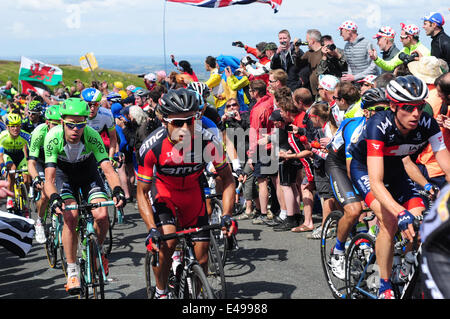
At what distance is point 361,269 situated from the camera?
5426 millimetres

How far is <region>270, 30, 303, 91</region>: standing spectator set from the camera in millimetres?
11820

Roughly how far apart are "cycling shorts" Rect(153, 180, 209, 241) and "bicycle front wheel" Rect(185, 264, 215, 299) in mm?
734

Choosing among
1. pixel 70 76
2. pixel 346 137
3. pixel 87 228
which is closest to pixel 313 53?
pixel 346 137

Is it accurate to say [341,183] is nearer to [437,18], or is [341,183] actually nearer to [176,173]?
[176,173]

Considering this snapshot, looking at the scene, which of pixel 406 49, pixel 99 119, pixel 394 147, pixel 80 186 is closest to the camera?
pixel 394 147

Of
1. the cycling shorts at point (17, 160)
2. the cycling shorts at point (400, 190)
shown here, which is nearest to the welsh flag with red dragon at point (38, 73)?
the cycling shorts at point (17, 160)

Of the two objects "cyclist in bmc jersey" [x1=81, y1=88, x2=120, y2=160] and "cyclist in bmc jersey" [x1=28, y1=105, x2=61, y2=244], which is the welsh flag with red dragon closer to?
"cyclist in bmc jersey" [x1=81, y1=88, x2=120, y2=160]

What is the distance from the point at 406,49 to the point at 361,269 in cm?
576

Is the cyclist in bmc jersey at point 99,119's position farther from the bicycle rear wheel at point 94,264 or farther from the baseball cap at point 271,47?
the baseball cap at point 271,47

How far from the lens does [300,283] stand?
6.73 meters

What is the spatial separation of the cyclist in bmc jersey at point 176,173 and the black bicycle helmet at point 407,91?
1.74 meters

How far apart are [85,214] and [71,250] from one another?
0.55 meters

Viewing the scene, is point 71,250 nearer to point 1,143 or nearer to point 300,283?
point 300,283

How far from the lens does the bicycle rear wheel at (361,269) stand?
509 centimetres
